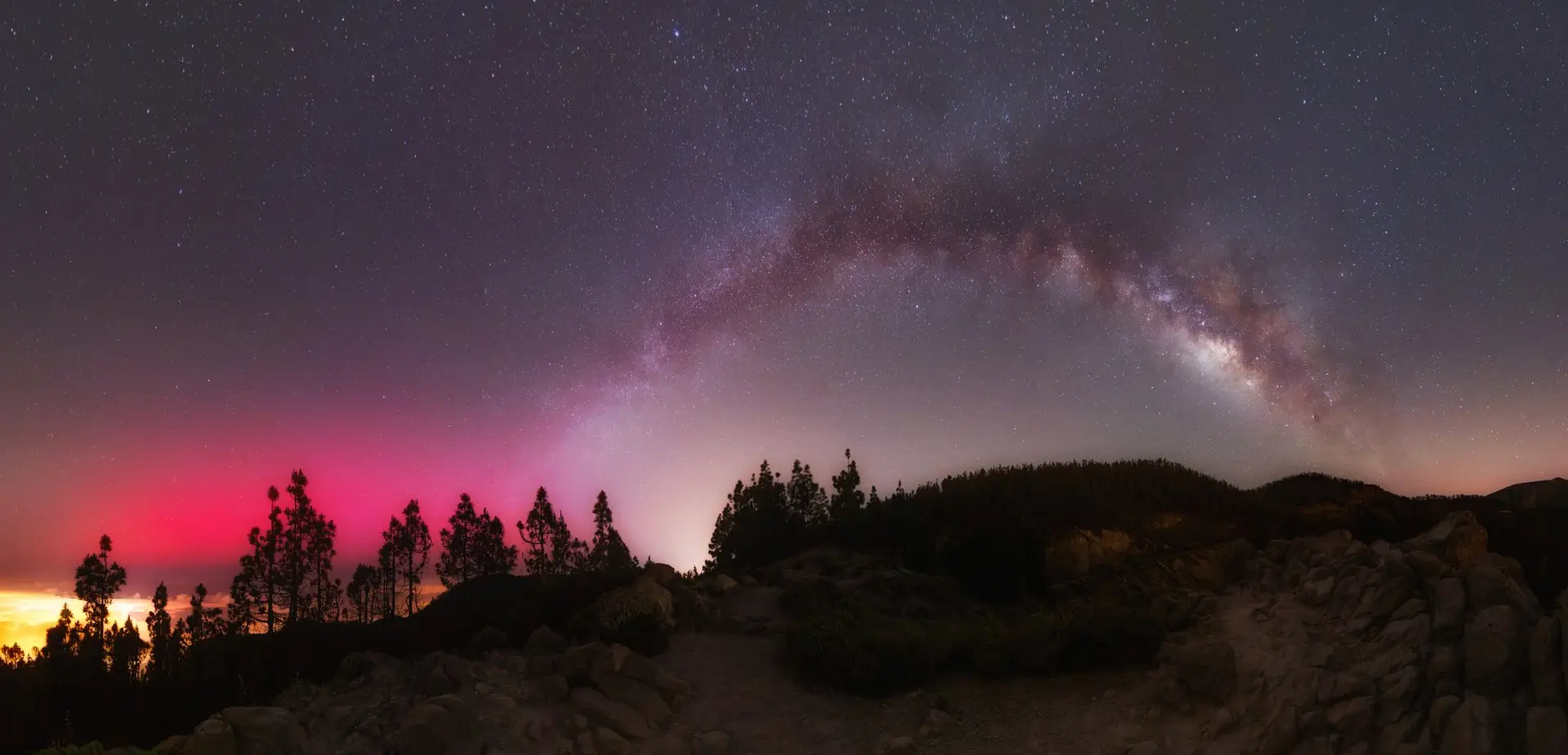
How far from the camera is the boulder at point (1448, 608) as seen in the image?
12477mm

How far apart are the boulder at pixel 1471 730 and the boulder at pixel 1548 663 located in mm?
682

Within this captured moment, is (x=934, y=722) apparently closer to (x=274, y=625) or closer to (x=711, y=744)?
(x=711, y=744)

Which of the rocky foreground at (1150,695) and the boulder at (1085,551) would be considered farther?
the boulder at (1085,551)

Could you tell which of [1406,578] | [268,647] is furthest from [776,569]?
[1406,578]

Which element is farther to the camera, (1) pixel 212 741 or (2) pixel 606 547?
(2) pixel 606 547

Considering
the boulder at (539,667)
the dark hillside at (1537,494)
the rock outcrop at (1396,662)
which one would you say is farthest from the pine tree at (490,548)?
the dark hillside at (1537,494)

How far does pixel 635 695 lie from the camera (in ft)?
55.1

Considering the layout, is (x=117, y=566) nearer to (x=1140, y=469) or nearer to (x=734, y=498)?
(x=734, y=498)

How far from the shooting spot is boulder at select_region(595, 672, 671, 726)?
54.3 feet

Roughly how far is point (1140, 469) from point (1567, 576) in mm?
13907

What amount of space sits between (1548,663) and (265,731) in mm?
19588

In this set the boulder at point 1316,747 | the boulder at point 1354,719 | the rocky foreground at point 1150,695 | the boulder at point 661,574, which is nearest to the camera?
the rocky foreground at point 1150,695

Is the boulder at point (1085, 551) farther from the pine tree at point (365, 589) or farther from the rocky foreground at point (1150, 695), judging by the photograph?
the pine tree at point (365, 589)

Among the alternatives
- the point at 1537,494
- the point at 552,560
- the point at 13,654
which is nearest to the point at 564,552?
the point at 552,560
